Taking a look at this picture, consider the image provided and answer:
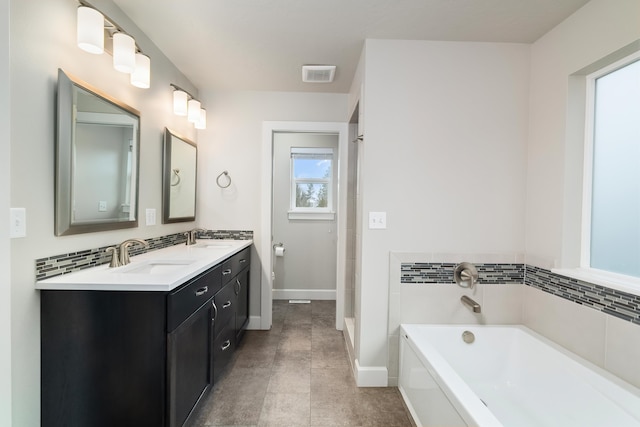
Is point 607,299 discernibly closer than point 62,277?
No

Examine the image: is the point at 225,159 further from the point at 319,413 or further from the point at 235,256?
the point at 319,413

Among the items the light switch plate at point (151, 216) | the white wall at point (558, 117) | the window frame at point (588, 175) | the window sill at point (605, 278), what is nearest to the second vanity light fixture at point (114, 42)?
the light switch plate at point (151, 216)

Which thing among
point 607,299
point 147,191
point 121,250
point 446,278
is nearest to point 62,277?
point 121,250

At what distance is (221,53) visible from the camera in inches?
A: 86.1

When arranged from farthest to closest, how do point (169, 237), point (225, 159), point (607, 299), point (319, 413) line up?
point (225, 159) → point (169, 237) → point (319, 413) → point (607, 299)

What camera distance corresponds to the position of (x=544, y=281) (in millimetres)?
1884

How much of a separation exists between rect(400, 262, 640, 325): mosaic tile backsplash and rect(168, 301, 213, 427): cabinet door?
52.7 inches

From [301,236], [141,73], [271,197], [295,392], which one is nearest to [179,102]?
[141,73]

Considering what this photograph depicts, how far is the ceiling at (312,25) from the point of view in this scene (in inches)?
64.9

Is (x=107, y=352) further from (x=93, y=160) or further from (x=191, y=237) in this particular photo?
(x=191, y=237)

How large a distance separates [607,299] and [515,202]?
30.8 inches

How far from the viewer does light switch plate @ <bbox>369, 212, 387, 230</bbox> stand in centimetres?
201

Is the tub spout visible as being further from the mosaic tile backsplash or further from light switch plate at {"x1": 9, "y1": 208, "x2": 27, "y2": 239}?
light switch plate at {"x1": 9, "y1": 208, "x2": 27, "y2": 239}

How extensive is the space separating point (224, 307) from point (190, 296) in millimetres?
608
